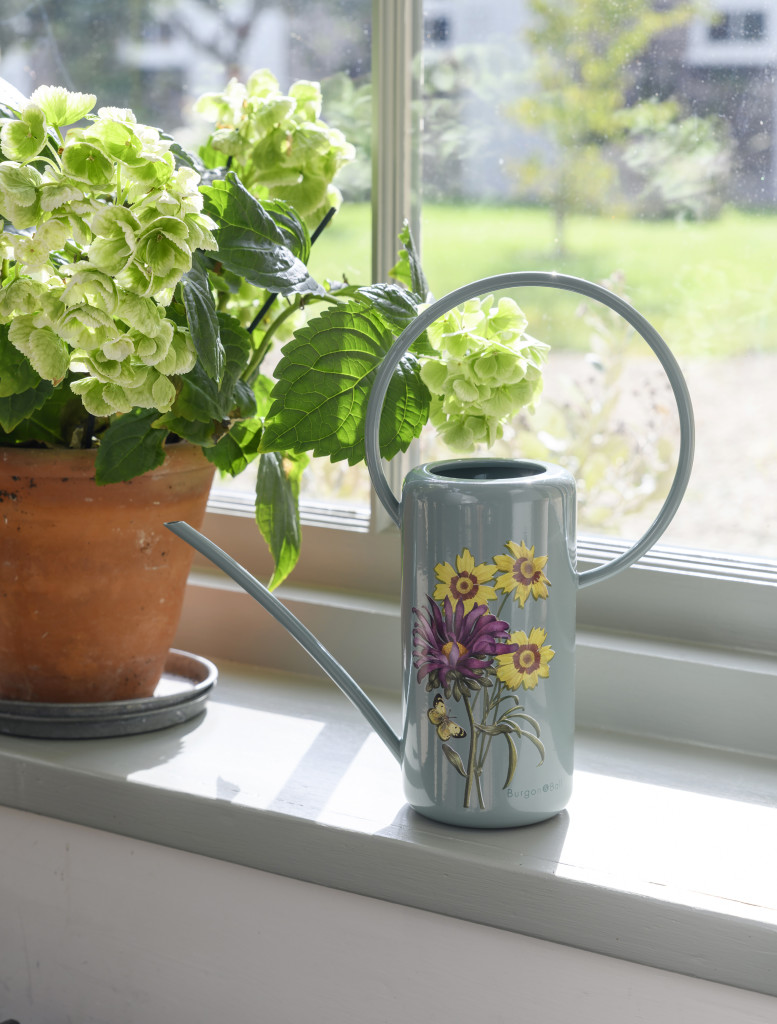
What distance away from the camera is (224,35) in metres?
1.10

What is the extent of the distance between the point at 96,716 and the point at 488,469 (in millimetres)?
372

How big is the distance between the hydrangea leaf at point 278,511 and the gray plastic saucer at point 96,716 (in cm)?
13

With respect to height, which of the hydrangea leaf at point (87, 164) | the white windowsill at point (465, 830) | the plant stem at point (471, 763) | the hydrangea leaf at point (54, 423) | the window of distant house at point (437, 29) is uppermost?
the window of distant house at point (437, 29)

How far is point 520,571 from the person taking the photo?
2.12 feet

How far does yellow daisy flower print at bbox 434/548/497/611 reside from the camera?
25.3 inches

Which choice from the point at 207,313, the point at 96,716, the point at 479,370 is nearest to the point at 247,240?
the point at 207,313

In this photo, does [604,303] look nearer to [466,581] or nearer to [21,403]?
[466,581]

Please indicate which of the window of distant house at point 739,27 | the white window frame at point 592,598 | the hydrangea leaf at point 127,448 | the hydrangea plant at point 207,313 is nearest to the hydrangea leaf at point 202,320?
the hydrangea plant at point 207,313

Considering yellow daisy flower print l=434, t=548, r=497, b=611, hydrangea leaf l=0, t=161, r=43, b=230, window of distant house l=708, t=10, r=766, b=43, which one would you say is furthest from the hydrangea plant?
window of distant house l=708, t=10, r=766, b=43

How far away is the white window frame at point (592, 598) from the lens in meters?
0.88

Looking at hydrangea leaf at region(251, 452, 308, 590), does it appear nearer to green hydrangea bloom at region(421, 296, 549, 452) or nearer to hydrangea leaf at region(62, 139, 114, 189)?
green hydrangea bloom at region(421, 296, 549, 452)

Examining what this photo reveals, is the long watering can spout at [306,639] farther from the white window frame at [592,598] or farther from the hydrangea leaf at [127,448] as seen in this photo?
the white window frame at [592,598]

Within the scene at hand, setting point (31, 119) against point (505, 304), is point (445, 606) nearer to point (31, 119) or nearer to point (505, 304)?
point (505, 304)

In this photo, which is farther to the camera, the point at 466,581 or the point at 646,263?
the point at 646,263
